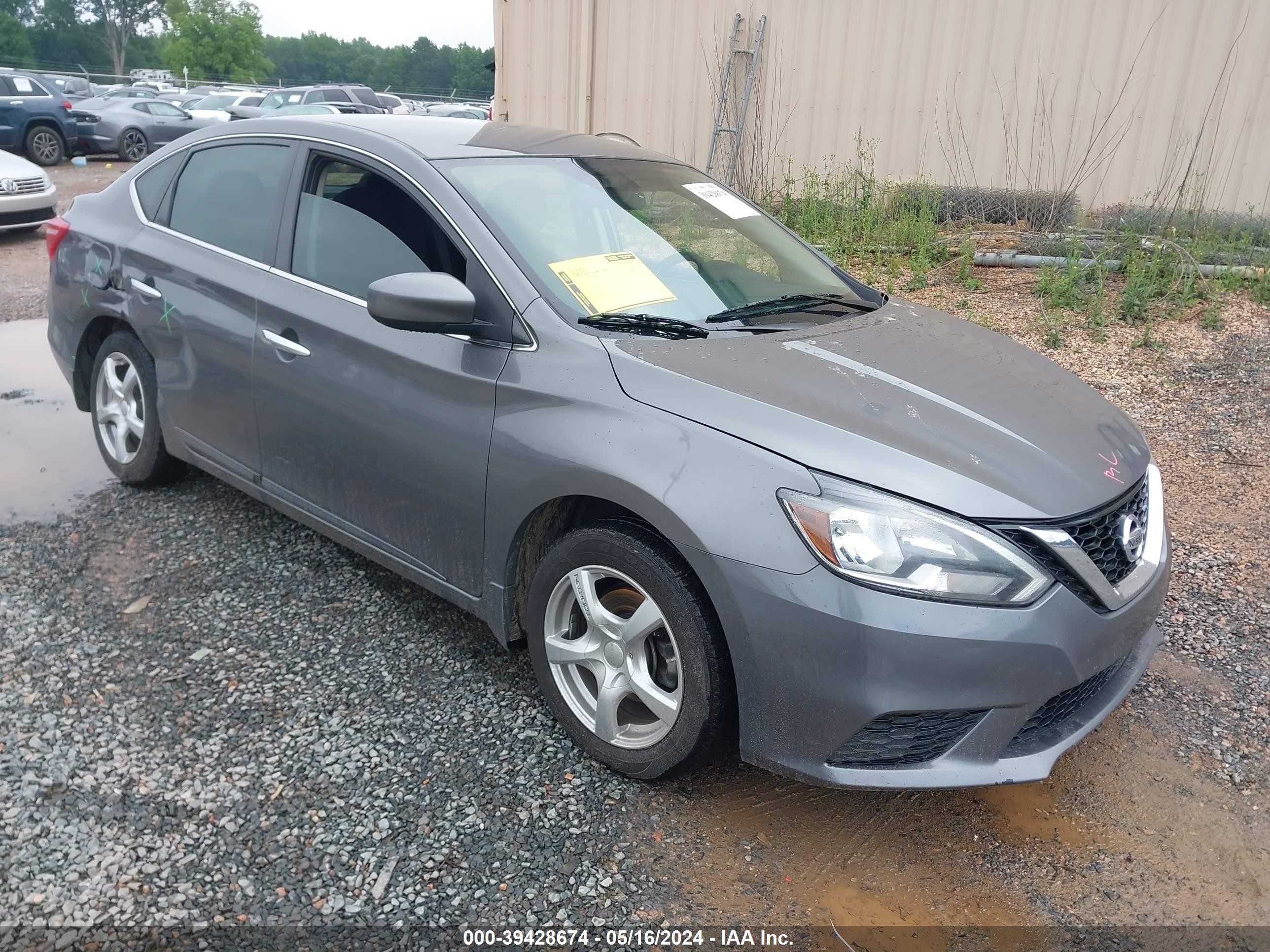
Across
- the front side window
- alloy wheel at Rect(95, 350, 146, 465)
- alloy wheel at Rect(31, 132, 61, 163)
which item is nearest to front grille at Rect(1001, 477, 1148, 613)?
the front side window

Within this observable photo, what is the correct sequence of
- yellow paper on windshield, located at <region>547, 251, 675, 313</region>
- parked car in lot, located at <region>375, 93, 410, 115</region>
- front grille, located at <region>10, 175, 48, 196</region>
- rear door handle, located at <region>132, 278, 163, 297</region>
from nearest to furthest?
yellow paper on windshield, located at <region>547, 251, 675, 313</region> → rear door handle, located at <region>132, 278, 163, 297</region> → front grille, located at <region>10, 175, 48, 196</region> → parked car in lot, located at <region>375, 93, 410, 115</region>

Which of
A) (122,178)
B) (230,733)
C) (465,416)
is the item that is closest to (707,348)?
(465,416)

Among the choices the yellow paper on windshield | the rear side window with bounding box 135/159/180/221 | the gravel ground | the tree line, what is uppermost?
the tree line

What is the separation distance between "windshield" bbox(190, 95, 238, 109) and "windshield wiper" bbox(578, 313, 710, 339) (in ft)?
80.4

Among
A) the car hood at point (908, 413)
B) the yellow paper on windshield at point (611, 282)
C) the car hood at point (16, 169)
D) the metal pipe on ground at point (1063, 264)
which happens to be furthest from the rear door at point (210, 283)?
the car hood at point (16, 169)

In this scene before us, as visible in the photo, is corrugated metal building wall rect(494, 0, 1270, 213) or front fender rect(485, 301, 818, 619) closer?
front fender rect(485, 301, 818, 619)

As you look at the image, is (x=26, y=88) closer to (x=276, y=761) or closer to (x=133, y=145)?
(x=133, y=145)

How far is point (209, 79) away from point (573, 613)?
87346mm

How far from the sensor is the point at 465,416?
2.85 metres

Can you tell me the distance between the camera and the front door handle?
10.8 feet

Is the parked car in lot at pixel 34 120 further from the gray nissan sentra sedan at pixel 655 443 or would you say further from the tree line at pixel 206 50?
the tree line at pixel 206 50

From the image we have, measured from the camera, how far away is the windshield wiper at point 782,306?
3.04 meters

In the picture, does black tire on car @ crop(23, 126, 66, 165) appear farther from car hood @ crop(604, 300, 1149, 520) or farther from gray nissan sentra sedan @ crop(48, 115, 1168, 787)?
car hood @ crop(604, 300, 1149, 520)

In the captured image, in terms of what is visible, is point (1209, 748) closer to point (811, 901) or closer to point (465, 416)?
point (811, 901)
